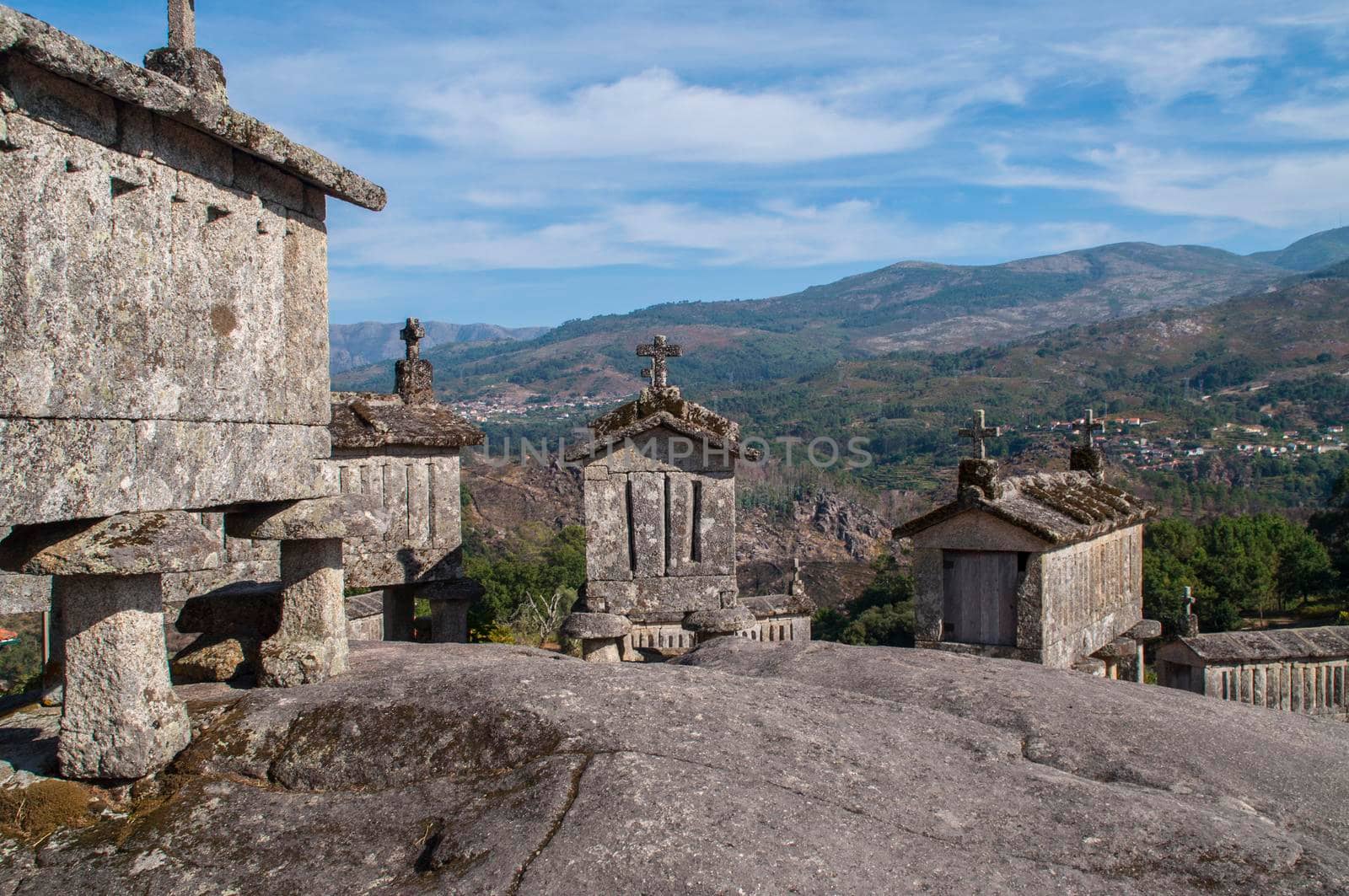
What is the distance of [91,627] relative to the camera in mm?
5070

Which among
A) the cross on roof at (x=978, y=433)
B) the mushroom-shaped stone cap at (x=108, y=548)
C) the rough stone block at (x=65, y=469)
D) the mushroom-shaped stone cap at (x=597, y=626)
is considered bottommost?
the mushroom-shaped stone cap at (x=597, y=626)

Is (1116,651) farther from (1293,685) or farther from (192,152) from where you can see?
(192,152)

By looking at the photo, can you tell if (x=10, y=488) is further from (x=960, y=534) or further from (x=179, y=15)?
(x=960, y=534)

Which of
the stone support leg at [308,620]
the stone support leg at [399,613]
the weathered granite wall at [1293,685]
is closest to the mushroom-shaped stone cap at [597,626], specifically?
the stone support leg at [399,613]

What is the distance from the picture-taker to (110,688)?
507 centimetres

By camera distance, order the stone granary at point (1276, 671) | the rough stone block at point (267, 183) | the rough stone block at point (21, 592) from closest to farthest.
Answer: the rough stone block at point (267, 183) < the rough stone block at point (21, 592) < the stone granary at point (1276, 671)

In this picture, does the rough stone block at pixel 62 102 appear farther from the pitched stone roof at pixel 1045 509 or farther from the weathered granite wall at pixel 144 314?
the pitched stone roof at pixel 1045 509

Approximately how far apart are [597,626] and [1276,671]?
889cm

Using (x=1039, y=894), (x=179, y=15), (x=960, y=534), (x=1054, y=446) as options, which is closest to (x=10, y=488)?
(x=179, y=15)

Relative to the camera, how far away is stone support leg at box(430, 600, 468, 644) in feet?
39.5

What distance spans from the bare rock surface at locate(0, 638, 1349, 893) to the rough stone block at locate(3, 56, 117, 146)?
2817 mm

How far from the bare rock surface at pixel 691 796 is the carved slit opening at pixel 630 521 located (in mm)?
3796

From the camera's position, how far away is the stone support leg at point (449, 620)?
12031mm

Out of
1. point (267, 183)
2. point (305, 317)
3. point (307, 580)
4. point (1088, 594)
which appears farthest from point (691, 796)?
point (1088, 594)
